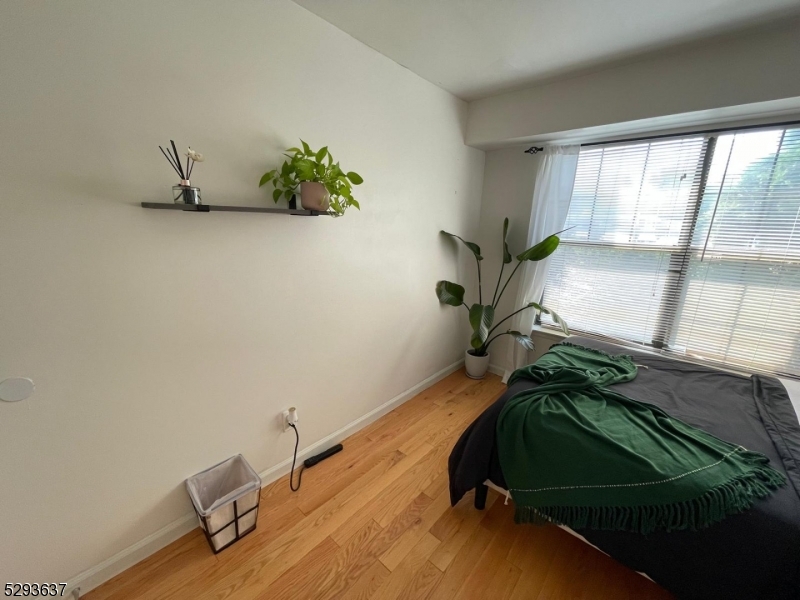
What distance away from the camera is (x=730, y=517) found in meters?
0.94

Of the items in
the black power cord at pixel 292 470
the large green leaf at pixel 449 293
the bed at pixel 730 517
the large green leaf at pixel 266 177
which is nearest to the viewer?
the bed at pixel 730 517

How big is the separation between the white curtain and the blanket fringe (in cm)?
165

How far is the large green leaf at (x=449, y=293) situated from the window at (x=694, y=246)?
948 millimetres

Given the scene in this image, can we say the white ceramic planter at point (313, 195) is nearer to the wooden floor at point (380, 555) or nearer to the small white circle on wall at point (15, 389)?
the small white circle on wall at point (15, 389)

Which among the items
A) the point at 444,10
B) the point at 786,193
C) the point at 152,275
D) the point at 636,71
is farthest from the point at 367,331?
the point at 786,193

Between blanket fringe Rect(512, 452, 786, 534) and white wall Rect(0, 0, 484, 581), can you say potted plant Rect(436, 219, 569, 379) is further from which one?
blanket fringe Rect(512, 452, 786, 534)

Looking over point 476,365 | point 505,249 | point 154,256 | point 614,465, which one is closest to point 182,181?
point 154,256

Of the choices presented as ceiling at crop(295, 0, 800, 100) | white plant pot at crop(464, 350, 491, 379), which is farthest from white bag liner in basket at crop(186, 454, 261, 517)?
ceiling at crop(295, 0, 800, 100)

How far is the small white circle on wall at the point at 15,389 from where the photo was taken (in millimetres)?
927

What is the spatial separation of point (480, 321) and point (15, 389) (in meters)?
2.45

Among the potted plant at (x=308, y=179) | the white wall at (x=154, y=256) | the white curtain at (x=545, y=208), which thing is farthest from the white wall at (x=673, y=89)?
the potted plant at (x=308, y=179)

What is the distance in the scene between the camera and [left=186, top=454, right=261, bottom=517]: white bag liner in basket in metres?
1.30

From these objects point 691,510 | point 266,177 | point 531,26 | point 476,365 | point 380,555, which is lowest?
point 380,555

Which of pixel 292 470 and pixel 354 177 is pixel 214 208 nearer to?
pixel 354 177
